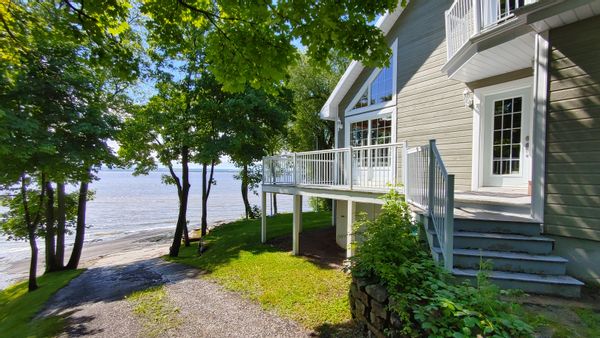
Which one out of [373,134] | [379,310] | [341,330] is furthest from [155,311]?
[373,134]

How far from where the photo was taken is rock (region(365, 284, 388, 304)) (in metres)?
3.67

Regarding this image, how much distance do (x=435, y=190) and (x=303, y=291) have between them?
13.5 ft

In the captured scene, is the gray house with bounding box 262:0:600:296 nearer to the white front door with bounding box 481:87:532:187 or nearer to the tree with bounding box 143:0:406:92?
the white front door with bounding box 481:87:532:187

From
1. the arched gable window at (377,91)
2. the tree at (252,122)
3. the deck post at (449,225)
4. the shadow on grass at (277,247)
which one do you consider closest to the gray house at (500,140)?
the deck post at (449,225)

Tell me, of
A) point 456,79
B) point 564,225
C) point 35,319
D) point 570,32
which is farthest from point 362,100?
point 35,319

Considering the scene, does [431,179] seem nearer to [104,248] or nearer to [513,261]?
[513,261]

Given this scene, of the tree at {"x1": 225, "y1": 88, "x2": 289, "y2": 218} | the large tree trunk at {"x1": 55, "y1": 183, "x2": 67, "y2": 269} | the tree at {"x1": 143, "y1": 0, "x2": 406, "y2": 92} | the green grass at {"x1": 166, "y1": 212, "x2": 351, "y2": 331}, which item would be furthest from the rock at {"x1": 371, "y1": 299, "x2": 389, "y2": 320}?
the large tree trunk at {"x1": 55, "y1": 183, "x2": 67, "y2": 269}

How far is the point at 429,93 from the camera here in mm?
7930

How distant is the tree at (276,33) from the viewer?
13.5 ft

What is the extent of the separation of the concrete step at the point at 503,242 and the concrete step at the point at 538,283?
44 centimetres

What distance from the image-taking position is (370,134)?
32.6 ft

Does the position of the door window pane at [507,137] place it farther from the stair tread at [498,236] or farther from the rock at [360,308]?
the rock at [360,308]

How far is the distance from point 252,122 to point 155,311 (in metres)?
9.27

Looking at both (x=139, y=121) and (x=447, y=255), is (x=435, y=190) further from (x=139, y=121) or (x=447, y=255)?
(x=139, y=121)
